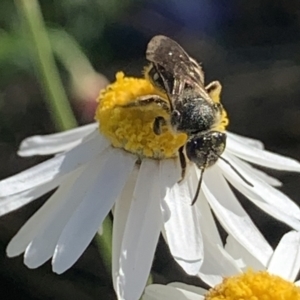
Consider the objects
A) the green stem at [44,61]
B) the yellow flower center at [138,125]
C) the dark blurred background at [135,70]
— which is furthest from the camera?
the dark blurred background at [135,70]

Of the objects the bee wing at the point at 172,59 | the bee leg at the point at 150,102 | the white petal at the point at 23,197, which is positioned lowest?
the white petal at the point at 23,197

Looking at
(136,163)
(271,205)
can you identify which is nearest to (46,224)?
(136,163)

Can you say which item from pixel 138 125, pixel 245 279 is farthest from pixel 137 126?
pixel 245 279

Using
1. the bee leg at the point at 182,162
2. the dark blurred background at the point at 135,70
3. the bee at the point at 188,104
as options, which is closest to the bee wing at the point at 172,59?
the bee at the point at 188,104

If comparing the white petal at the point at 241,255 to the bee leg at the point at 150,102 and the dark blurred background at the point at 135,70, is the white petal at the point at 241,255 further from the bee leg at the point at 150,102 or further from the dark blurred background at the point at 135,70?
the dark blurred background at the point at 135,70

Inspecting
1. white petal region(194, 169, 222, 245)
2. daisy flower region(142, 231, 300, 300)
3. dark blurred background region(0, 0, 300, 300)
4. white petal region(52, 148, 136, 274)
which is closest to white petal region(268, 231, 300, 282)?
daisy flower region(142, 231, 300, 300)

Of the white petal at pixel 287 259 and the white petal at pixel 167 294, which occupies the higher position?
the white petal at pixel 167 294

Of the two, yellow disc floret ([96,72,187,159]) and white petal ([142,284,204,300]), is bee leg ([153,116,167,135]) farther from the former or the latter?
white petal ([142,284,204,300])
